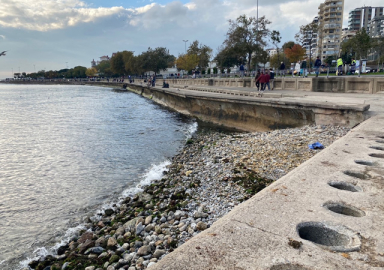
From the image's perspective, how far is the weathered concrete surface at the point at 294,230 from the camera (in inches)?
97.6

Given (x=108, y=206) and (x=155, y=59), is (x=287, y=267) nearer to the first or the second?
(x=108, y=206)

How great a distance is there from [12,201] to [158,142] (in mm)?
8294

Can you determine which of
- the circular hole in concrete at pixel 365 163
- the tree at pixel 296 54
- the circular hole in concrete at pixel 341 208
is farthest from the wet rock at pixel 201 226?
the tree at pixel 296 54

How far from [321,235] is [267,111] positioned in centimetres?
1262

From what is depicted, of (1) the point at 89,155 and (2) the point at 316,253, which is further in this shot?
(1) the point at 89,155

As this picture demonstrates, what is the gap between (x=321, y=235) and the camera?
306 cm

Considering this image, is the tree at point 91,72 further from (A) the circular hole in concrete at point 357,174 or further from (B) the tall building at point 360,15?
(A) the circular hole in concrete at point 357,174

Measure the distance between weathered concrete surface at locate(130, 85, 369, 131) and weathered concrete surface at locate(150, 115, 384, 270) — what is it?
6.79 metres

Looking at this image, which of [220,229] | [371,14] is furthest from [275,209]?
[371,14]

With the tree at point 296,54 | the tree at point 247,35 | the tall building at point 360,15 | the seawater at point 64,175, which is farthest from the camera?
the tall building at point 360,15

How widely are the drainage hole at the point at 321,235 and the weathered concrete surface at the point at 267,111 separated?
8.94m

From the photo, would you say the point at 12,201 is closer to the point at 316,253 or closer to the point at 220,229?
the point at 220,229

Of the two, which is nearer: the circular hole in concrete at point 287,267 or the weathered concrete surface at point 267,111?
the circular hole in concrete at point 287,267

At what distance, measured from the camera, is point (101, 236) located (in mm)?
5703
